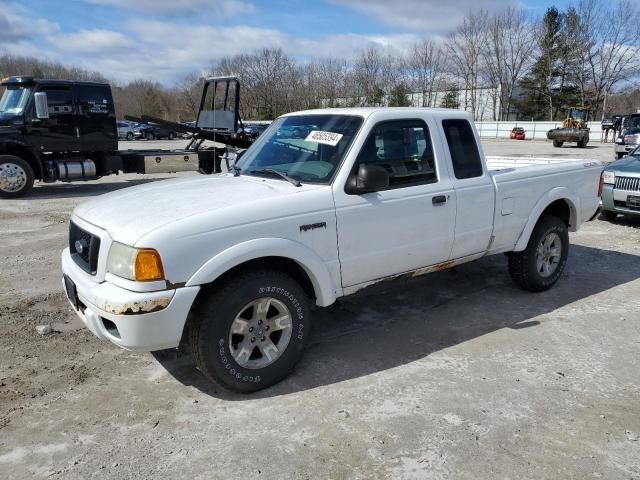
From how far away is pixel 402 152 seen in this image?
174 inches

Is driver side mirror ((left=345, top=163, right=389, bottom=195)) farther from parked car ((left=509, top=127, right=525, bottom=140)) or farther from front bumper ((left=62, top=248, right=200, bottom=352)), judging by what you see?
parked car ((left=509, top=127, right=525, bottom=140))

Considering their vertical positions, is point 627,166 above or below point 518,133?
above

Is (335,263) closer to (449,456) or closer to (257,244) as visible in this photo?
(257,244)

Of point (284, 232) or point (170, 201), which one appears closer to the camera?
point (284, 232)

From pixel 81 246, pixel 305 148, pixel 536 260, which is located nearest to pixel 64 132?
pixel 81 246

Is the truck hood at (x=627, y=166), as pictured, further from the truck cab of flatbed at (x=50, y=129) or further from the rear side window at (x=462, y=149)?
the truck cab of flatbed at (x=50, y=129)

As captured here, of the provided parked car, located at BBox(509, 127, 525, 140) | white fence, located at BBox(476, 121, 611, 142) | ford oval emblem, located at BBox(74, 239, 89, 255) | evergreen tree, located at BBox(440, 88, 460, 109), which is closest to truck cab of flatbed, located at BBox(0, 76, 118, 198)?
ford oval emblem, located at BBox(74, 239, 89, 255)

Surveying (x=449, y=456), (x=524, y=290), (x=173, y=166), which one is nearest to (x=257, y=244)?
(x=449, y=456)

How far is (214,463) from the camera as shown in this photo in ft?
9.70

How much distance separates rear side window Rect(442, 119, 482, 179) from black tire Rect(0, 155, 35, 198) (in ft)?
35.8

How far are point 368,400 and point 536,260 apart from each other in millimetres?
2903

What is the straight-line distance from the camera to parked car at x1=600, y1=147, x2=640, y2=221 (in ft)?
28.7

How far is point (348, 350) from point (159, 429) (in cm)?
166

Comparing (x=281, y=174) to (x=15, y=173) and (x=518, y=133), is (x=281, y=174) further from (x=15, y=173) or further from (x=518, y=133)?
(x=518, y=133)
